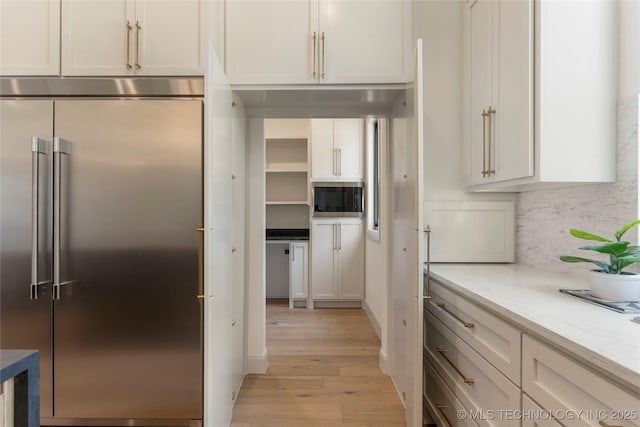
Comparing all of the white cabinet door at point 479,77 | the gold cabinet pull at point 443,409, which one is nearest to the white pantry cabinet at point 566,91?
the white cabinet door at point 479,77

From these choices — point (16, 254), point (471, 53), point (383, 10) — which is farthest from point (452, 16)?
point (16, 254)

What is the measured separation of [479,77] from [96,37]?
204 cm

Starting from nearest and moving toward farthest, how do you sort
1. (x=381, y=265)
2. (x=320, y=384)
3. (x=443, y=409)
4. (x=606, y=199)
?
1. (x=606, y=199)
2. (x=443, y=409)
3. (x=320, y=384)
4. (x=381, y=265)

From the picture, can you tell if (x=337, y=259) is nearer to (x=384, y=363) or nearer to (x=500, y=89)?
(x=384, y=363)

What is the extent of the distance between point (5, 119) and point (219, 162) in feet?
3.93

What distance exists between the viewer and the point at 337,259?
4066mm

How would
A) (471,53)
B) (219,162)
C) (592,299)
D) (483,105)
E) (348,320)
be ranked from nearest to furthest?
1. (592,299)
2. (219,162)
3. (483,105)
4. (471,53)
5. (348,320)

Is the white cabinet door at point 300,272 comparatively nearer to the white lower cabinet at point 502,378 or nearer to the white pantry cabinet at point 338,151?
the white pantry cabinet at point 338,151

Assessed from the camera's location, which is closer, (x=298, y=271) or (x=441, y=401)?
(x=441, y=401)

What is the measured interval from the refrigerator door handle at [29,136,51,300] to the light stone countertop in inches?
78.5

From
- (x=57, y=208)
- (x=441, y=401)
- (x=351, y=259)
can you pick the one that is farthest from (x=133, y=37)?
(x=351, y=259)

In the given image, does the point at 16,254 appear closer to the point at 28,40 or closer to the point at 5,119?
the point at 5,119

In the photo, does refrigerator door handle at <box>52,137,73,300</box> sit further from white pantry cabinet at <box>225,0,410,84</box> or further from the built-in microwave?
the built-in microwave

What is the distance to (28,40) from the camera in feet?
5.63
